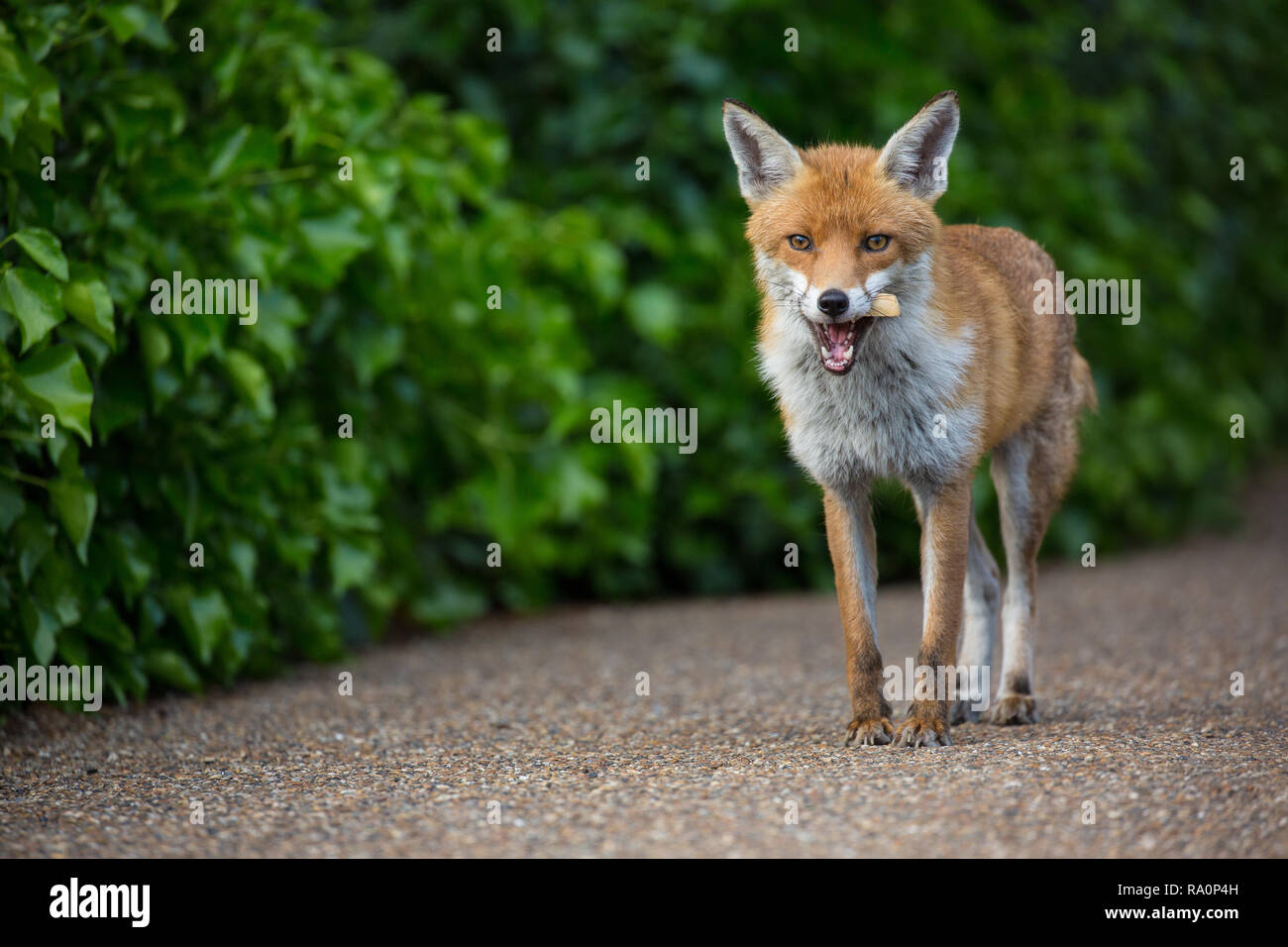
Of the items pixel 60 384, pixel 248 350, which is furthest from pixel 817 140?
pixel 60 384

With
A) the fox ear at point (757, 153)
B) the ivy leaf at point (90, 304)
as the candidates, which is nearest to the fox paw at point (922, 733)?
the fox ear at point (757, 153)

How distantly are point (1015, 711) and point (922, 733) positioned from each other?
0.73 meters

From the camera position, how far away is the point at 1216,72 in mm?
11414

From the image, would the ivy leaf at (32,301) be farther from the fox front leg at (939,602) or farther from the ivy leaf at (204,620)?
the fox front leg at (939,602)

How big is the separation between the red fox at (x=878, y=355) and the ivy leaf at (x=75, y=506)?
240cm

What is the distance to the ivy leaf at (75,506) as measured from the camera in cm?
477

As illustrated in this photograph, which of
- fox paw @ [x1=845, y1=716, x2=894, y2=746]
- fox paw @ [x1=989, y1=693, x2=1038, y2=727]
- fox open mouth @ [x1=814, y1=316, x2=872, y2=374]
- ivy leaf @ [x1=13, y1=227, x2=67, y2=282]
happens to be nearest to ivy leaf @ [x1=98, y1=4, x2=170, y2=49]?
ivy leaf @ [x1=13, y1=227, x2=67, y2=282]

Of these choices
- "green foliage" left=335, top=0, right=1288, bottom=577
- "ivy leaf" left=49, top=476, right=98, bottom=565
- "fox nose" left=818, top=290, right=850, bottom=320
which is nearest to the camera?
"fox nose" left=818, top=290, right=850, bottom=320

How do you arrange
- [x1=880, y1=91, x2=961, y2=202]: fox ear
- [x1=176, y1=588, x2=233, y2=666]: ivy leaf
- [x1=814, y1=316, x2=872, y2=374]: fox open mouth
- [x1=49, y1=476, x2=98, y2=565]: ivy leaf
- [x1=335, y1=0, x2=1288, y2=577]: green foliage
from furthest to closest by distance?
[x1=335, y1=0, x2=1288, y2=577]: green foliage → [x1=176, y1=588, x2=233, y2=666]: ivy leaf → [x1=49, y1=476, x2=98, y2=565]: ivy leaf → [x1=880, y1=91, x2=961, y2=202]: fox ear → [x1=814, y1=316, x2=872, y2=374]: fox open mouth

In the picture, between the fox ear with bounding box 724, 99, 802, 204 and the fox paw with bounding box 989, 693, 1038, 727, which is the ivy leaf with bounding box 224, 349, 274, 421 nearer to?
the fox ear with bounding box 724, 99, 802, 204

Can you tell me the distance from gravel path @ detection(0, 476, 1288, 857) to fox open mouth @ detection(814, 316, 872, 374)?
122 cm

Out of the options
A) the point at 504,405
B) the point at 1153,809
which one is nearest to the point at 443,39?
the point at 504,405

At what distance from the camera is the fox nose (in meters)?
4.23

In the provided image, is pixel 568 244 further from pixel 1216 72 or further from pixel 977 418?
pixel 1216 72
